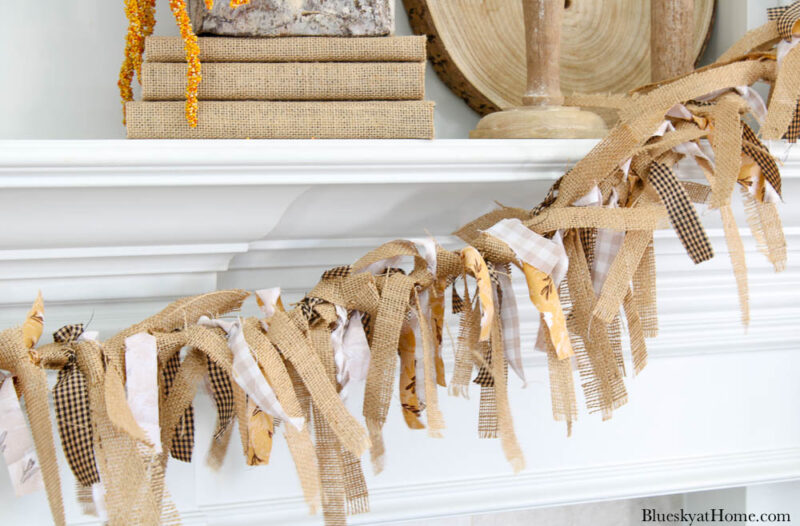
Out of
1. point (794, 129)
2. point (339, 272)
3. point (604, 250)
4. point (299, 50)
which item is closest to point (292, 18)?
point (299, 50)

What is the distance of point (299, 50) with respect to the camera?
1.65 ft

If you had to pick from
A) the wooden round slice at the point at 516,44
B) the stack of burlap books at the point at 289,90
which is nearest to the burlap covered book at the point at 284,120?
the stack of burlap books at the point at 289,90

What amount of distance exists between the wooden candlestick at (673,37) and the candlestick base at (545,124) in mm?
132

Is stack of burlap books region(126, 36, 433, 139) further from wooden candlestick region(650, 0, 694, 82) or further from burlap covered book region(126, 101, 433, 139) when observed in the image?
wooden candlestick region(650, 0, 694, 82)

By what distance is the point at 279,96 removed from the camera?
500 millimetres

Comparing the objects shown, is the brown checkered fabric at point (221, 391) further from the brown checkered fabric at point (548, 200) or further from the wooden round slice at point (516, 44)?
the wooden round slice at point (516, 44)

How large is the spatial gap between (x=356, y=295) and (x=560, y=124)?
0.76ft

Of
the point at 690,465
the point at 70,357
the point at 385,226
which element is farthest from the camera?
the point at 690,465

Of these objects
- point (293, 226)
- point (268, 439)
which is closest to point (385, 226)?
point (293, 226)

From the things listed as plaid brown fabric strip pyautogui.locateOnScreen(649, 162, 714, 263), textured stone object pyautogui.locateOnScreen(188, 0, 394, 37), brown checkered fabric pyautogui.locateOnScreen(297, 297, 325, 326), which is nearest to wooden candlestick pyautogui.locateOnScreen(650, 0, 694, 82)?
plaid brown fabric strip pyautogui.locateOnScreen(649, 162, 714, 263)

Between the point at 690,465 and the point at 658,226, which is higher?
the point at 658,226

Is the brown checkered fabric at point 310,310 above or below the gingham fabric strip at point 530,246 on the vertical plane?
below

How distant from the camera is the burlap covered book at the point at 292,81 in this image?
1.61 ft

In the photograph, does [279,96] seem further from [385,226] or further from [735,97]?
[735,97]
